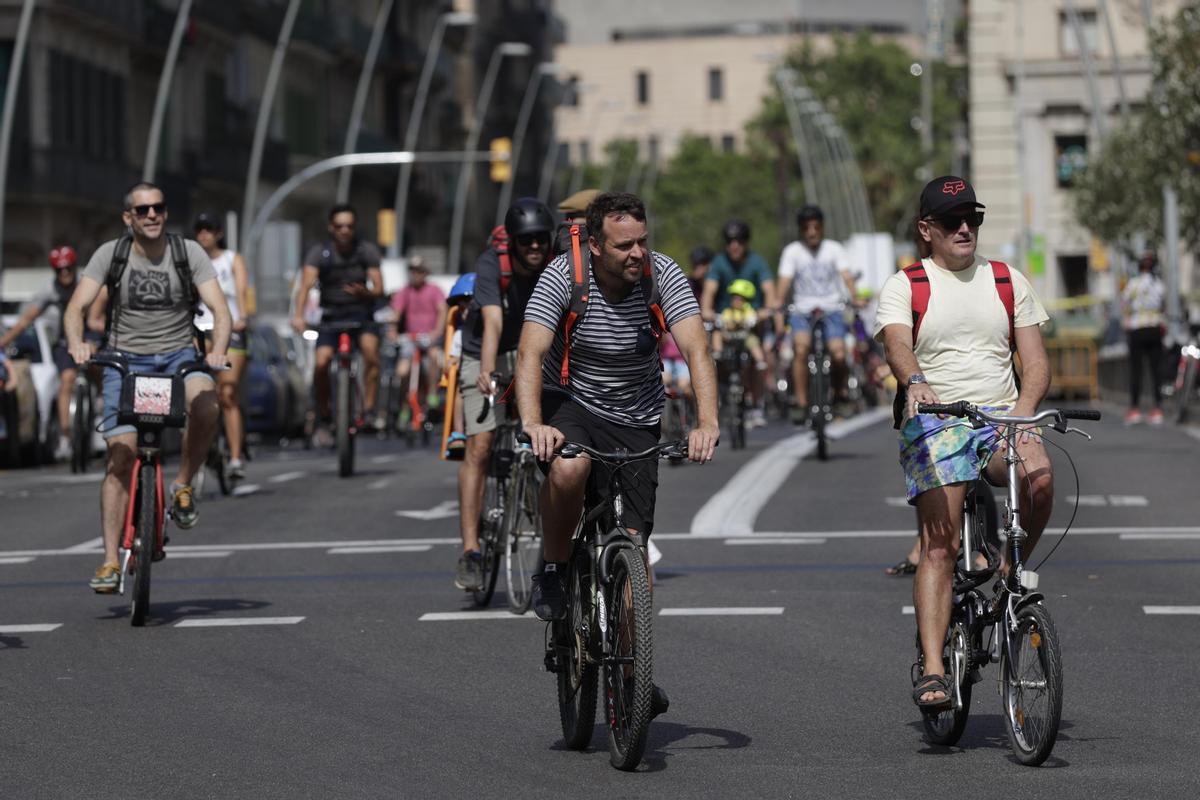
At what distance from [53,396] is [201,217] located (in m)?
7.49

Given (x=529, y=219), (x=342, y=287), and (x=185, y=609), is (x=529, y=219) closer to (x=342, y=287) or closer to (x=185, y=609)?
(x=185, y=609)

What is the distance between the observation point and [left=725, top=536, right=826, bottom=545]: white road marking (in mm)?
14516

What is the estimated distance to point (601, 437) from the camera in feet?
26.6

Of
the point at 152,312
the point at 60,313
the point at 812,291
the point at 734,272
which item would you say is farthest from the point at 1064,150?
the point at 152,312

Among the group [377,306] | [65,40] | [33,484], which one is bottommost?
[33,484]

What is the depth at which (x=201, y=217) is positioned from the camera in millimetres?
17922

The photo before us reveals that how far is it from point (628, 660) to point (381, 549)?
23.9 feet

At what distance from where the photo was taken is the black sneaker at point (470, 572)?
11586 millimetres

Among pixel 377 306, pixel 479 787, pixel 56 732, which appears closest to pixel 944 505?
pixel 479 787

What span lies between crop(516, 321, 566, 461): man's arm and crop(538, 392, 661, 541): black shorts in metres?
0.20

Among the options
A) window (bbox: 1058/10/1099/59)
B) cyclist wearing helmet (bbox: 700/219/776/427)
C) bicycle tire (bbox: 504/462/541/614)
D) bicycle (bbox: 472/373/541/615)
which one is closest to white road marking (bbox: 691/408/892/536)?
cyclist wearing helmet (bbox: 700/219/776/427)

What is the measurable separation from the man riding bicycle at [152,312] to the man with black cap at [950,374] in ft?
13.9

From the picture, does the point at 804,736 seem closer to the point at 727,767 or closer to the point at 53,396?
the point at 727,767

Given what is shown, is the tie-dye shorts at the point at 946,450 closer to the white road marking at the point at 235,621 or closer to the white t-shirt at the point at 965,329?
the white t-shirt at the point at 965,329
